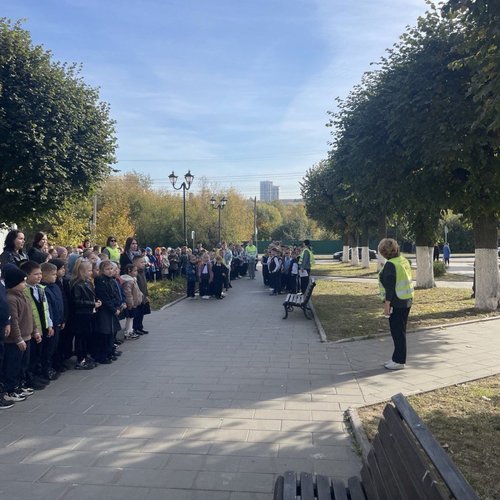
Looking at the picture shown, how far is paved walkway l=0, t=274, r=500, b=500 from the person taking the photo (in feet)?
12.5

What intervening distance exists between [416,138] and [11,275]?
9.32 metres

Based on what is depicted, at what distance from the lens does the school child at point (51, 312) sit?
665 centimetres

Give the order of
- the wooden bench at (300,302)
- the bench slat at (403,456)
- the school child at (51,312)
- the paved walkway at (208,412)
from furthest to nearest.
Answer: the wooden bench at (300,302) → the school child at (51,312) → the paved walkway at (208,412) → the bench slat at (403,456)

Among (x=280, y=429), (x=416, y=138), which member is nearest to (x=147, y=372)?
(x=280, y=429)

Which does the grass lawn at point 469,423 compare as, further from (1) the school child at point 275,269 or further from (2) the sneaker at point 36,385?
(1) the school child at point 275,269

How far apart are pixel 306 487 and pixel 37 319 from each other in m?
4.66

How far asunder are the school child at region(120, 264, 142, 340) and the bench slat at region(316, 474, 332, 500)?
21.8ft

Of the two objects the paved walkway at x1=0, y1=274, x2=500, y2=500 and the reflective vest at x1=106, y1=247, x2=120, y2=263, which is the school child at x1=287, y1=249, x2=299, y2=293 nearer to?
the reflective vest at x1=106, y1=247, x2=120, y2=263

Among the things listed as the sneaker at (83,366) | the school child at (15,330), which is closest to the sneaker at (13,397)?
the school child at (15,330)

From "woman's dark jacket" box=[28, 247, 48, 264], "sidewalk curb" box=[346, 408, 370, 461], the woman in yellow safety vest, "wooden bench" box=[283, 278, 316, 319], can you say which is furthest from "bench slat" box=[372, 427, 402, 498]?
"wooden bench" box=[283, 278, 316, 319]

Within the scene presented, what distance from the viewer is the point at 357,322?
35.8 feet

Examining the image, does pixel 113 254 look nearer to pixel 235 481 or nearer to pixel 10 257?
pixel 10 257

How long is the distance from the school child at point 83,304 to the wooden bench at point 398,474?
509 cm

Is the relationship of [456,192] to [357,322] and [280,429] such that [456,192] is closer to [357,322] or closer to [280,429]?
[357,322]
